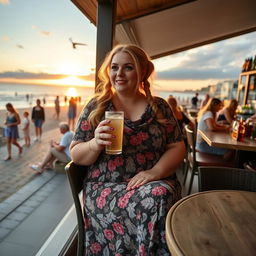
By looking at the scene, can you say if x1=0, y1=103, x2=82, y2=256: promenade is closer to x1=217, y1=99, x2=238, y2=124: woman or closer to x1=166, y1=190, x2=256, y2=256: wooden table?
x1=166, y1=190, x2=256, y2=256: wooden table

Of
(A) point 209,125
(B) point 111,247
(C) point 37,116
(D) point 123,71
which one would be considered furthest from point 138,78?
(C) point 37,116

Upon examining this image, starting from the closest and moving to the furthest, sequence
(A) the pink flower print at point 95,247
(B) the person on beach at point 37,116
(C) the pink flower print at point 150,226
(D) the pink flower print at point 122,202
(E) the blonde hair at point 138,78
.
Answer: (C) the pink flower print at point 150,226, (D) the pink flower print at point 122,202, (A) the pink flower print at point 95,247, (E) the blonde hair at point 138,78, (B) the person on beach at point 37,116

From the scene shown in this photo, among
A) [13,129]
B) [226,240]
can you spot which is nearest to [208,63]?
[13,129]

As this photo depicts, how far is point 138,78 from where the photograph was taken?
4.62ft

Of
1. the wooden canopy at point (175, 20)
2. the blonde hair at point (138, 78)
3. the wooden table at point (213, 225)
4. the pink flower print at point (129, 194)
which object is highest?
the wooden canopy at point (175, 20)

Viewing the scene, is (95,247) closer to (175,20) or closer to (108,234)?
(108,234)

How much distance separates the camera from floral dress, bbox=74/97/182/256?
1.03 m

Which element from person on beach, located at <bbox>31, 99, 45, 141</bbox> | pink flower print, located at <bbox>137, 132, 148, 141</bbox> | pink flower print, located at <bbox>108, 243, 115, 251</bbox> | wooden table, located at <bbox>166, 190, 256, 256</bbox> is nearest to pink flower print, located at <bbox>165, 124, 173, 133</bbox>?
pink flower print, located at <bbox>137, 132, 148, 141</bbox>

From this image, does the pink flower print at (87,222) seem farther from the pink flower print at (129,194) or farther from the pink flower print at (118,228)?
the pink flower print at (129,194)

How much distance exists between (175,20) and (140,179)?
298cm

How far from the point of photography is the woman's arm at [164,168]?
1198 millimetres

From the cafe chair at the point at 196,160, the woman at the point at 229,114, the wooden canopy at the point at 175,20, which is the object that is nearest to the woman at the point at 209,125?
the cafe chair at the point at 196,160

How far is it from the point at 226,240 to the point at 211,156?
7.58 ft

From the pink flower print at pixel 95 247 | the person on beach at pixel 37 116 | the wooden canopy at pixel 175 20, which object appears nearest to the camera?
the pink flower print at pixel 95 247
